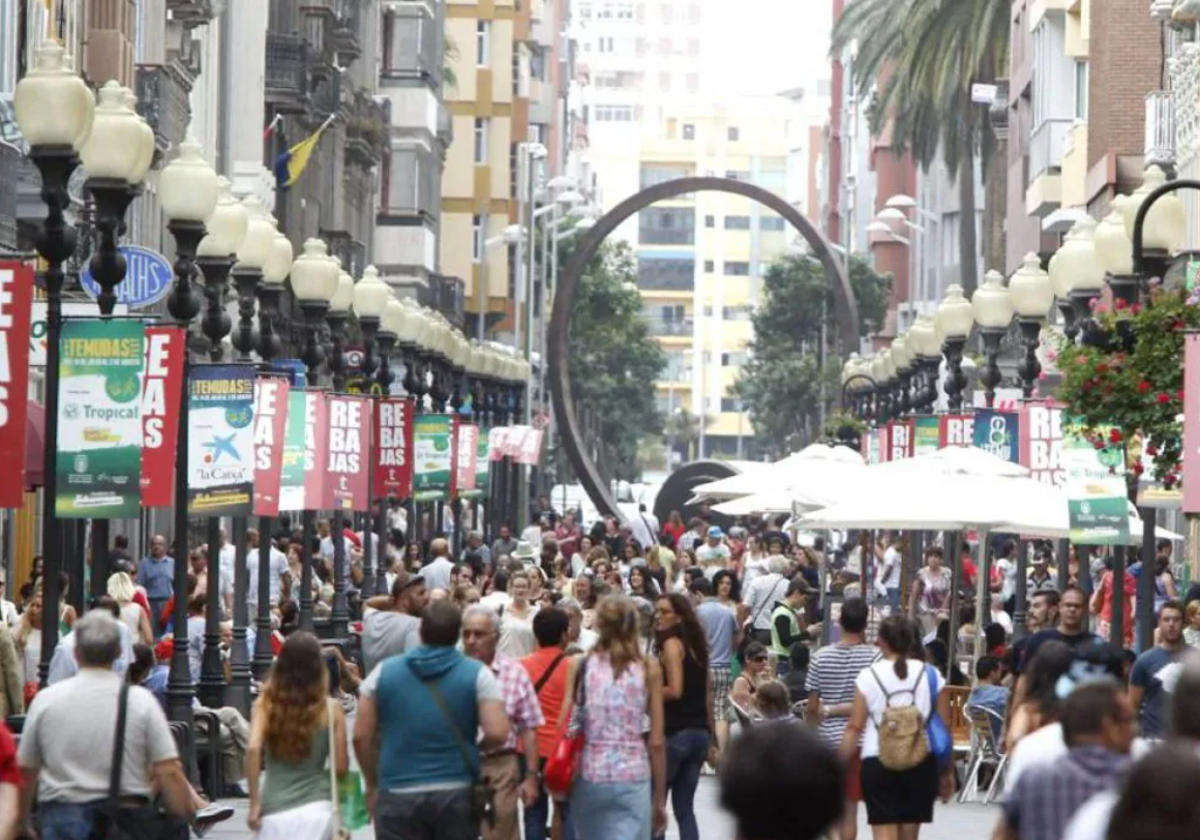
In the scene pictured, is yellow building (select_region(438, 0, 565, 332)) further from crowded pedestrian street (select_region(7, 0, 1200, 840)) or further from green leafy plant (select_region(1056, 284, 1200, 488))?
green leafy plant (select_region(1056, 284, 1200, 488))

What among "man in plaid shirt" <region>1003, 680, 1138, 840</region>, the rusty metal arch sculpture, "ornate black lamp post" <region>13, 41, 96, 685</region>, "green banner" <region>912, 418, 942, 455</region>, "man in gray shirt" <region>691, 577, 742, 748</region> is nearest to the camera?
"man in plaid shirt" <region>1003, 680, 1138, 840</region>

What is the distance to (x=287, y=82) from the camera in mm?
61469

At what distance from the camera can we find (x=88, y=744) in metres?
12.7

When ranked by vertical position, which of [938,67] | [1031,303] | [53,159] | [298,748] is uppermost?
[938,67]

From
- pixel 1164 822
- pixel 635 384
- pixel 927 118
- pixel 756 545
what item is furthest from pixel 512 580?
pixel 635 384

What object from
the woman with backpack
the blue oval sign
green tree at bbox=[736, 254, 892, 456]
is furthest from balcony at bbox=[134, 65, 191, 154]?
green tree at bbox=[736, 254, 892, 456]

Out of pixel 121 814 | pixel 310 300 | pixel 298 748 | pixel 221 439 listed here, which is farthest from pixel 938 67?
pixel 121 814

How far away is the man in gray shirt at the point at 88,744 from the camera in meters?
12.7

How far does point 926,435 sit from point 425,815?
82.6ft

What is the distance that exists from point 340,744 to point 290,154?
147ft

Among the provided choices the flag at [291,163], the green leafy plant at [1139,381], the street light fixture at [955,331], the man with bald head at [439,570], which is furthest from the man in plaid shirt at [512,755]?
the flag at [291,163]

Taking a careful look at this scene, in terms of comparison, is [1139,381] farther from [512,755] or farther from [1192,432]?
[512,755]

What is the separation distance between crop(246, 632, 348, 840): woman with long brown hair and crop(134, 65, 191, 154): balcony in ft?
101

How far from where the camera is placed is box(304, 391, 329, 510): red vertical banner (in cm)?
3039
